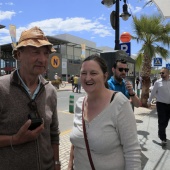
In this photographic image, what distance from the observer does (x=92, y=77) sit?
2.07m

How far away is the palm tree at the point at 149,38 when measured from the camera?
41.1 ft

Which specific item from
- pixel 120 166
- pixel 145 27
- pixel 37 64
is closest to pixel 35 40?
pixel 37 64

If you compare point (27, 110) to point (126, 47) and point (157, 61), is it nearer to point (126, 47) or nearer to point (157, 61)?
point (126, 47)

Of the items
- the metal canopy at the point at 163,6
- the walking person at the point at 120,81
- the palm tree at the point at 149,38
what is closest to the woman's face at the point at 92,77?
the walking person at the point at 120,81

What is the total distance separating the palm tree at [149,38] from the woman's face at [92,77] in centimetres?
1115

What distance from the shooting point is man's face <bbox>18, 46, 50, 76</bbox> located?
75.3 inches

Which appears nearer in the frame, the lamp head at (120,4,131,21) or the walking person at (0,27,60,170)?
the walking person at (0,27,60,170)

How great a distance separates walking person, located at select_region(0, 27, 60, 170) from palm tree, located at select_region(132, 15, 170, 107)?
37.5 feet

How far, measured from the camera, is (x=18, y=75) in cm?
194

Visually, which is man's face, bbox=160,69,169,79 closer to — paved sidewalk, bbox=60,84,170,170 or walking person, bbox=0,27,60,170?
paved sidewalk, bbox=60,84,170,170

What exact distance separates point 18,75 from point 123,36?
629 centimetres

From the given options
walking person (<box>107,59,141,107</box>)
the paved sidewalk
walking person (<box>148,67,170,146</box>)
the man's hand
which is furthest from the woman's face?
walking person (<box>148,67,170,146</box>)

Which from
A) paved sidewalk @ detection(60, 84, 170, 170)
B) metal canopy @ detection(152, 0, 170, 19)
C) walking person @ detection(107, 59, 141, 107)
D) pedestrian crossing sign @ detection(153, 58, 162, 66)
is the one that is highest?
metal canopy @ detection(152, 0, 170, 19)

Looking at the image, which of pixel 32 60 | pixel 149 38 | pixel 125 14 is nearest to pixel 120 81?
pixel 32 60
